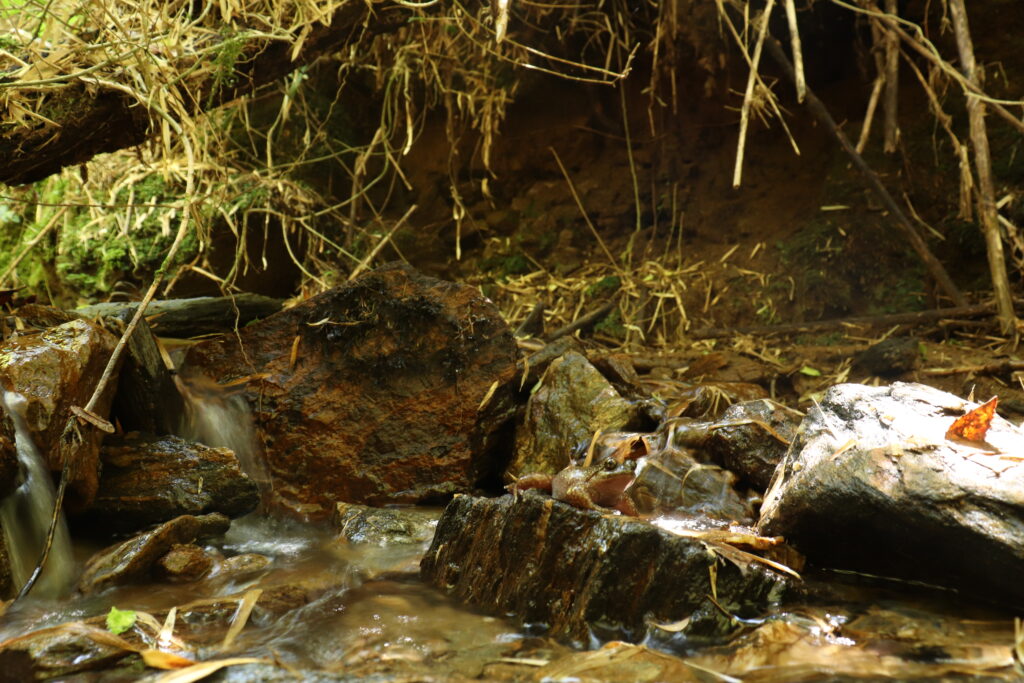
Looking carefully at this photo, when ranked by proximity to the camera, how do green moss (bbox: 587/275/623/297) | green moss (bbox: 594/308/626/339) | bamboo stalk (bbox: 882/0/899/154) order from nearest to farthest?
bamboo stalk (bbox: 882/0/899/154)
green moss (bbox: 594/308/626/339)
green moss (bbox: 587/275/623/297)

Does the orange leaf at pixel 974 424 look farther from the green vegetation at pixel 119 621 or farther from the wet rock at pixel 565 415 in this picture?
the green vegetation at pixel 119 621

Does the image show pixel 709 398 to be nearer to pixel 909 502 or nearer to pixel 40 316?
pixel 909 502

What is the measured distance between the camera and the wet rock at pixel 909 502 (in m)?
1.85

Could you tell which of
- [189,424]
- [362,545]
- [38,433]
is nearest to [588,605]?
[362,545]

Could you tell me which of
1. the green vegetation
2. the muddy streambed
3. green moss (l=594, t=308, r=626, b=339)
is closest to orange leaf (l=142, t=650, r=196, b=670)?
the muddy streambed

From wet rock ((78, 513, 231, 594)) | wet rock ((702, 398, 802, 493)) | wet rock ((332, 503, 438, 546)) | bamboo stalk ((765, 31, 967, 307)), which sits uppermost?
bamboo stalk ((765, 31, 967, 307))

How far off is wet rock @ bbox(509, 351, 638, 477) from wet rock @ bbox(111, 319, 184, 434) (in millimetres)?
1529

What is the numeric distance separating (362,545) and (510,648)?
3.71 feet

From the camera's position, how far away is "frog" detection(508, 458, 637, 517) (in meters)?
2.40

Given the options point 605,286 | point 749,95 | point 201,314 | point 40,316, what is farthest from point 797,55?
point 40,316

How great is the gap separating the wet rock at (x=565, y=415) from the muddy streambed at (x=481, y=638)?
3.43 feet

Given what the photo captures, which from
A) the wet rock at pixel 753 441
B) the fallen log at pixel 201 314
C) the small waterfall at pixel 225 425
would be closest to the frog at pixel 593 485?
the wet rock at pixel 753 441

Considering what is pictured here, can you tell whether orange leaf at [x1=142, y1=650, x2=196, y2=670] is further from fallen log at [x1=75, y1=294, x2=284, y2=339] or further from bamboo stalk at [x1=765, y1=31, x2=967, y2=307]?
bamboo stalk at [x1=765, y1=31, x2=967, y2=307]

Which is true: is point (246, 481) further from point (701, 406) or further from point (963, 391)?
point (963, 391)
